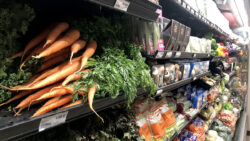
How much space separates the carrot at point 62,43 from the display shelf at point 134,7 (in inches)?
9.9

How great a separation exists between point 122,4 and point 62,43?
341 mm

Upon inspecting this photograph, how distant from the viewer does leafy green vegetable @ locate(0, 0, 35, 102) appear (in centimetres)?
58

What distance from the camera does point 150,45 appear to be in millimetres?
1185

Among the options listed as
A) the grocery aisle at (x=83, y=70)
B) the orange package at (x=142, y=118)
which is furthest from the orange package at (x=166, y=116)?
the orange package at (x=142, y=118)

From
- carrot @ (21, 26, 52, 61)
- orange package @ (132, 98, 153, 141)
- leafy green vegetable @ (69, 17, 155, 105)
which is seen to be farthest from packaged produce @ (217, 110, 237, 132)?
carrot @ (21, 26, 52, 61)

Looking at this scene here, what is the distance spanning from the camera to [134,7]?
2.52ft

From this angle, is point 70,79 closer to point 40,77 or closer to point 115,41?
point 40,77

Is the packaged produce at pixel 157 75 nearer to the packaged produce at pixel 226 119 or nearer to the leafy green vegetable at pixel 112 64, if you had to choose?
the leafy green vegetable at pixel 112 64

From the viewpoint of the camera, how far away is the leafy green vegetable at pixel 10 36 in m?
0.58

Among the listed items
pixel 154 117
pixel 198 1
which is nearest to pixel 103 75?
pixel 154 117

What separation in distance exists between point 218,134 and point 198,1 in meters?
2.54

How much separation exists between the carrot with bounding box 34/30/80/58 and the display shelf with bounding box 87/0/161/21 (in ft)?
0.83

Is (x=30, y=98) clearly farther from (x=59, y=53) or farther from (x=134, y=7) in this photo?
(x=134, y=7)

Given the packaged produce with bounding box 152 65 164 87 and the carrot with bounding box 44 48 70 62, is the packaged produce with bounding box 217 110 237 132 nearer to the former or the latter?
the packaged produce with bounding box 152 65 164 87
